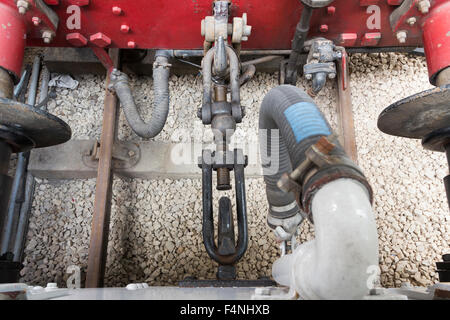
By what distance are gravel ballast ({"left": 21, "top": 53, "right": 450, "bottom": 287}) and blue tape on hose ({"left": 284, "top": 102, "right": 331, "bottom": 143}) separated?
1.08 metres

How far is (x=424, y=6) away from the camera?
47.2 inches

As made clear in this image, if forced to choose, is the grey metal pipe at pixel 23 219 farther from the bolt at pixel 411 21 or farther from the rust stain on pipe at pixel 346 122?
the bolt at pixel 411 21

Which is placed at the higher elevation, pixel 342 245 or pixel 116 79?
pixel 116 79

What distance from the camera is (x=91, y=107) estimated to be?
1.93 meters

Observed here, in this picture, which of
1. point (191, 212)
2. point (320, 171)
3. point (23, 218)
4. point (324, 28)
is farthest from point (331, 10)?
point (23, 218)

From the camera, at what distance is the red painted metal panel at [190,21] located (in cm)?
134

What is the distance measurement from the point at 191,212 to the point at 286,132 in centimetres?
111

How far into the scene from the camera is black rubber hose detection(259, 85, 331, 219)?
688 millimetres

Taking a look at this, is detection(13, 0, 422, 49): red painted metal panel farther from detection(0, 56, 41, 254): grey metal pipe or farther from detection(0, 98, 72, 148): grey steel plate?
detection(0, 56, 41, 254): grey metal pipe

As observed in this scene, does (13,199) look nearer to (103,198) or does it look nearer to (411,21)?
(103,198)

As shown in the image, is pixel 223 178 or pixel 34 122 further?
pixel 223 178

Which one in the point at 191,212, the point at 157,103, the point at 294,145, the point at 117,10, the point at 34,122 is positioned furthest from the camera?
the point at 191,212

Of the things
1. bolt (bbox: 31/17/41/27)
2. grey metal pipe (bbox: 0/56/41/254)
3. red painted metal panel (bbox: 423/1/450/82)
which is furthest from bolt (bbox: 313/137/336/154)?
grey metal pipe (bbox: 0/56/41/254)
